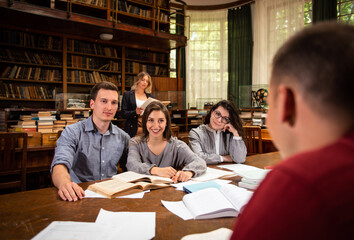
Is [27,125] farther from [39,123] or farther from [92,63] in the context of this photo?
[92,63]

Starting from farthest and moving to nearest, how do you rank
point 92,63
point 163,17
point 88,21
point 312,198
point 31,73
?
1. point 163,17
2. point 92,63
3. point 31,73
4. point 88,21
5. point 312,198

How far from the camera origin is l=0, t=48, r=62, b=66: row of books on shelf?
195 inches

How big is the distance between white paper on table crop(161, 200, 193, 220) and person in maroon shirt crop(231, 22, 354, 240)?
74 cm

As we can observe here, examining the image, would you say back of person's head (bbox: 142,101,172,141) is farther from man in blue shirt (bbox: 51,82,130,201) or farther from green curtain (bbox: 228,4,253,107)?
green curtain (bbox: 228,4,253,107)

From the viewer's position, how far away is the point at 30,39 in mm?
5168

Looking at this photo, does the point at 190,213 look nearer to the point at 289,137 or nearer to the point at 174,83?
the point at 289,137

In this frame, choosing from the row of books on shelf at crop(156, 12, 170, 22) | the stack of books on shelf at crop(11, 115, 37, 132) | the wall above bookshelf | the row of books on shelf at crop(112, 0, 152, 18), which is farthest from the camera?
the row of books on shelf at crop(156, 12, 170, 22)

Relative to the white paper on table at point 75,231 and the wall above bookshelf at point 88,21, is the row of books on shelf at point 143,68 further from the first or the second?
the white paper on table at point 75,231

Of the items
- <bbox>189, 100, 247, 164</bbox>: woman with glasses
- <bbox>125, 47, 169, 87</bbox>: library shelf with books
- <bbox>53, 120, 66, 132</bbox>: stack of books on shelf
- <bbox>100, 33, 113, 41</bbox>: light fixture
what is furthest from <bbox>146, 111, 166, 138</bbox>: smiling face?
<bbox>125, 47, 169, 87</bbox>: library shelf with books

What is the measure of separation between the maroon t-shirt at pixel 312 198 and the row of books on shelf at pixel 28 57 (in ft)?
19.2

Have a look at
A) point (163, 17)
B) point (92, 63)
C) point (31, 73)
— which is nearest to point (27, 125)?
point (31, 73)

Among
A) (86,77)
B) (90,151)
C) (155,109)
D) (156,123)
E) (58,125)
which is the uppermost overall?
(86,77)

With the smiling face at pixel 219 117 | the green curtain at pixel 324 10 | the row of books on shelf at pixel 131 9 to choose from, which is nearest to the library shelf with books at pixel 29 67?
the row of books on shelf at pixel 131 9

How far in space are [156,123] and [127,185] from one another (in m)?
0.78
